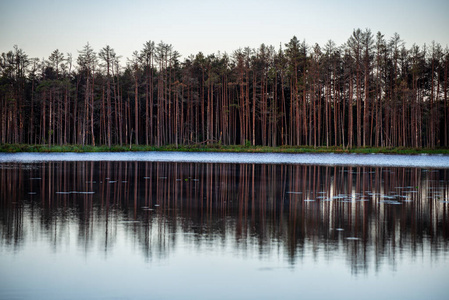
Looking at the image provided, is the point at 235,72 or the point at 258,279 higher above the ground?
the point at 235,72

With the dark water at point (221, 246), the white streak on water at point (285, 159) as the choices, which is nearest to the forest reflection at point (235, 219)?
the dark water at point (221, 246)

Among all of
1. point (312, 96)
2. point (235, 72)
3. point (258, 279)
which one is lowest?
point (258, 279)

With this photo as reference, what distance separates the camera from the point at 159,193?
20.8 m

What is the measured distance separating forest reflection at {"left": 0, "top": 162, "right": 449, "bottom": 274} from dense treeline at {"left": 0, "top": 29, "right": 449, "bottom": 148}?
54.4 m

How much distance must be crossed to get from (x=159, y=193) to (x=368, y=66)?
5995 centimetres

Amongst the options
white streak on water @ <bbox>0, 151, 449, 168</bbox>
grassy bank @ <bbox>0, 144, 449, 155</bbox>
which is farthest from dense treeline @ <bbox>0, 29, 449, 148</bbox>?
white streak on water @ <bbox>0, 151, 449, 168</bbox>

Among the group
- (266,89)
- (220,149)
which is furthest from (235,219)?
(266,89)

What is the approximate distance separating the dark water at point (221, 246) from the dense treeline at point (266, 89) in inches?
2295

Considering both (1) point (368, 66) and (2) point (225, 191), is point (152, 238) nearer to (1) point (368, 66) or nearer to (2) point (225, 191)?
(2) point (225, 191)

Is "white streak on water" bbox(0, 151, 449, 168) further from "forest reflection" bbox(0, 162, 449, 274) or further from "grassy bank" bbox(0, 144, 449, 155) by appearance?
"forest reflection" bbox(0, 162, 449, 274)

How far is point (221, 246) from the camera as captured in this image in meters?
11.0

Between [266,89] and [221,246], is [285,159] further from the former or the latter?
[221,246]

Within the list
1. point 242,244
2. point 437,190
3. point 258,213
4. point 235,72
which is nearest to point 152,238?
point 242,244

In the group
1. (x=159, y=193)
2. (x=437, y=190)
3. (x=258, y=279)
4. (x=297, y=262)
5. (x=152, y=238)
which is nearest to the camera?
(x=258, y=279)
